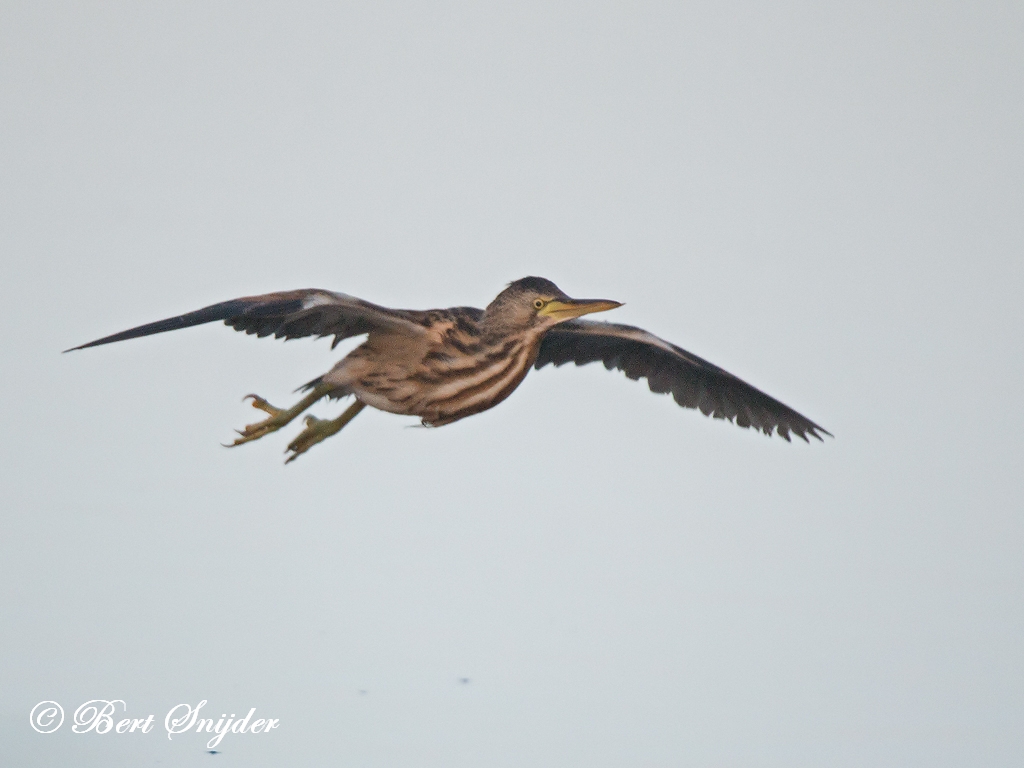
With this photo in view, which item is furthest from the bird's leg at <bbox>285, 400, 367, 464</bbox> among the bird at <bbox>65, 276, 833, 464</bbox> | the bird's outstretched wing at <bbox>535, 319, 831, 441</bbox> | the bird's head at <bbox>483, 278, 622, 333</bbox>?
the bird's outstretched wing at <bbox>535, 319, 831, 441</bbox>

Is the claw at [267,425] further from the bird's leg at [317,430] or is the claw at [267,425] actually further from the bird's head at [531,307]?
the bird's head at [531,307]

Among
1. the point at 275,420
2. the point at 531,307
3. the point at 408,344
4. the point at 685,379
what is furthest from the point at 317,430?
the point at 685,379

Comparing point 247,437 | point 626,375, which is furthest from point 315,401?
point 626,375

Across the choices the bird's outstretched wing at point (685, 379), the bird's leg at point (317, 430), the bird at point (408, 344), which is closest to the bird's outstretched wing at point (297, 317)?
the bird at point (408, 344)

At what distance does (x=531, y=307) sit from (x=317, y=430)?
1.27 m

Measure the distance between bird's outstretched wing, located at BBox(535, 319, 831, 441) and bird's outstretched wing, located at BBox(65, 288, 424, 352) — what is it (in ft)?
4.64

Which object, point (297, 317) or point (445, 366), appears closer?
point (297, 317)

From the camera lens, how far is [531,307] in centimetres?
580

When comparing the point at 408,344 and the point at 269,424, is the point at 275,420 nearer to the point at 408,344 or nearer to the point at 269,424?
the point at 269,424

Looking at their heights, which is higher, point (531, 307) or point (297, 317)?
point (531, 307)

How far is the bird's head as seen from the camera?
5781 millimetres

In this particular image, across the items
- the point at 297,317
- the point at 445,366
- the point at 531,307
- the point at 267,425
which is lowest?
the point at 267,425

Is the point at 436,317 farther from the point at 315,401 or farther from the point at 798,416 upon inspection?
the point at 798,416

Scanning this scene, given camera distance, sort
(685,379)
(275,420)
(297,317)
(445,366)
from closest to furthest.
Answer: (297,317)
(445,366)
(275,420)
(685,379)
